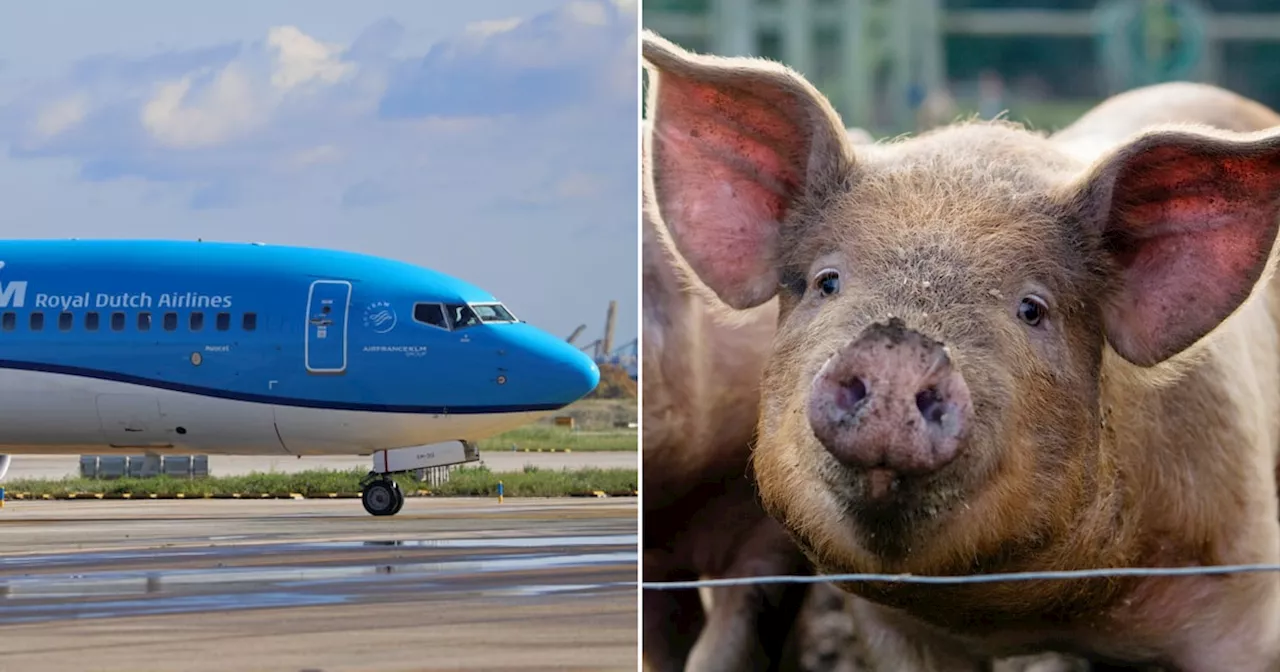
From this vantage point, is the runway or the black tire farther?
the black tire

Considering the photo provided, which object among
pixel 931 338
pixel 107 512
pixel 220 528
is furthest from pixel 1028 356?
pixel 107 512

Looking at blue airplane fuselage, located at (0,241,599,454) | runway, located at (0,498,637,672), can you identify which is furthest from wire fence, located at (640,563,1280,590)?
blue airplane fuselage, located at (0,241,599,454)

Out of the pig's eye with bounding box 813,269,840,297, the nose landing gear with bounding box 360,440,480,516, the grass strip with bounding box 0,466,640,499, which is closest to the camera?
the pig's eye with bounding box 813,269,840,297

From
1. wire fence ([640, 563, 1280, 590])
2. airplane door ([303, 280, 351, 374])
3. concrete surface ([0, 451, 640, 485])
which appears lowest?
wire fence ([640, 563, 1280, 590])

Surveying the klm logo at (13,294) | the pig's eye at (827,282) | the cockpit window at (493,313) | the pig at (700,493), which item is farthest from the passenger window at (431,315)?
the pig's eye at (827,282)

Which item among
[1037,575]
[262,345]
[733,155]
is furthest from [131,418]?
[1037,575]

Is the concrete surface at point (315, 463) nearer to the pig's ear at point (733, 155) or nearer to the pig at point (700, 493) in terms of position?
the pig at point (700, 493)

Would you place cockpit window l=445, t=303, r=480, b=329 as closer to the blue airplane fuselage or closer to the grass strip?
the blue airplane fuselage
